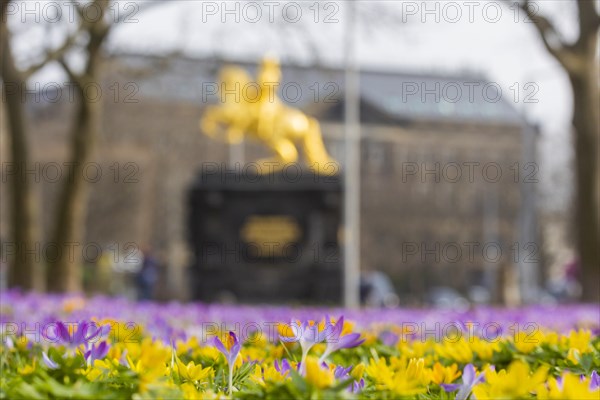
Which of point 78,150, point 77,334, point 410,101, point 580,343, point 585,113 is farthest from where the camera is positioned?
point 410,101

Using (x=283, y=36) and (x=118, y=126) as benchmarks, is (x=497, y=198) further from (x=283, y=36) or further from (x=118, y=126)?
(x=283, y=36)

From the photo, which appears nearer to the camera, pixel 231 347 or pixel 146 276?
pixel 231 347

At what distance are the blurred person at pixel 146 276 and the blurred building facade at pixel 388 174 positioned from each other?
1043 cm

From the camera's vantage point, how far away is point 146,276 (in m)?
26.6

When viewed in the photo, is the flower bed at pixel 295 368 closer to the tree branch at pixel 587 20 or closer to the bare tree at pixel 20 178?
the tree branch at pixel 587 20

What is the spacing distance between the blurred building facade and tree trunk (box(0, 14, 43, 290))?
2045cm

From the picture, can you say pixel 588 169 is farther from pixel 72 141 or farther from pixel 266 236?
pixel 266 236

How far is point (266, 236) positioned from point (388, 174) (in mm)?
50826

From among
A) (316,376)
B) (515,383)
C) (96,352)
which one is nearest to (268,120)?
(96,352)

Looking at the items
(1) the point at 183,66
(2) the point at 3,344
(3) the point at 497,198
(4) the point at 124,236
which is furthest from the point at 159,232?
(2) the point at 3,344

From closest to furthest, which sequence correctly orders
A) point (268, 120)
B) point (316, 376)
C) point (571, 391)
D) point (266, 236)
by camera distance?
point (571, 391) < point (316, 376) < point (266, 236) < point (268, 120)

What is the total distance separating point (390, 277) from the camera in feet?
207

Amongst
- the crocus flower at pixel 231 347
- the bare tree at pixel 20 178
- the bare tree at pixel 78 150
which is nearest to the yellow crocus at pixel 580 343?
the crocus flower at pixel 231 347

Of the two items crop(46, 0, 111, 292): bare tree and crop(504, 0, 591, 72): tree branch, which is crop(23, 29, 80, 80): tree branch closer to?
crop(46, 0, 111, 292): bare tree
